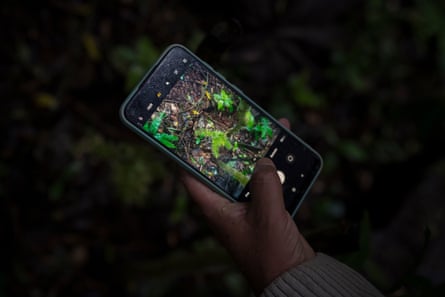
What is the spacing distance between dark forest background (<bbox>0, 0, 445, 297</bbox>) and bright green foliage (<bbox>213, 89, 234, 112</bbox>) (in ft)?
1.38

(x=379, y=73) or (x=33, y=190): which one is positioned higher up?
(x=379, y=73)

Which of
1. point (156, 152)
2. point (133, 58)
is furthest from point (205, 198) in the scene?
point (133, 58)

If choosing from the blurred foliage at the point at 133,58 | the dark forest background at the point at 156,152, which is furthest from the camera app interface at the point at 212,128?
the blurred foliage at the point at 133,58

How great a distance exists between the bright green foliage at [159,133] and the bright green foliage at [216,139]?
138 mm

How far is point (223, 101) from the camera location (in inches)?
79.7

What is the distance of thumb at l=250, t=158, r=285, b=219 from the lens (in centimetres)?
162

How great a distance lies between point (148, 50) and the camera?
2.89m

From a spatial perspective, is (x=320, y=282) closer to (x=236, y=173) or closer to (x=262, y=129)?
(x=236, y=173)

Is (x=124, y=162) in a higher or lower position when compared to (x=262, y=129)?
lower

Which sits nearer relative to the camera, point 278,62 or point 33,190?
point 33,190

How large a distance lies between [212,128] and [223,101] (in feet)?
0.49

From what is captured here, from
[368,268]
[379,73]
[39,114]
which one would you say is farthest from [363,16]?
[39,114]

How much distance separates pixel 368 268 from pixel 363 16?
2.24 meters

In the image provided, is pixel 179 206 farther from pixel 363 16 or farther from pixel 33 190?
pixel 363 16
